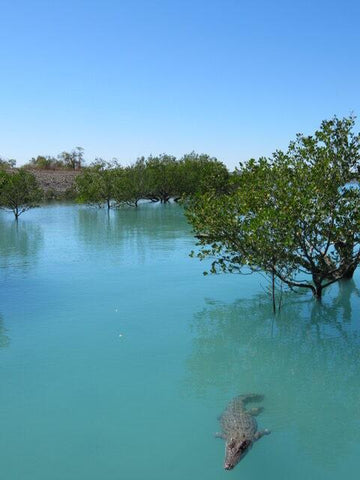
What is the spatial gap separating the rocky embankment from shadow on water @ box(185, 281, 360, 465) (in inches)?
2579

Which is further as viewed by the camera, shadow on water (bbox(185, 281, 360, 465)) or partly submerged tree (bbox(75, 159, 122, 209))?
partly submerged tree (bbox(75, 159, 122, 209))

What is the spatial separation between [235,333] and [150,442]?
19.7ft

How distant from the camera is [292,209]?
518 inches

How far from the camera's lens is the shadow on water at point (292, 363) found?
27.5 ft

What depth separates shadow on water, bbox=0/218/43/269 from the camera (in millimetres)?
23922

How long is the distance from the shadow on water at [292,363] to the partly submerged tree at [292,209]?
149cm

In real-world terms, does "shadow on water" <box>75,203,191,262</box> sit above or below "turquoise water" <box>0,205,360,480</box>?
above

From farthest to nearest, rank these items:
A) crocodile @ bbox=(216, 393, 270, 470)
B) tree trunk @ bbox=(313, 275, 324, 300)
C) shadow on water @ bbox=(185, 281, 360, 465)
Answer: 1. tree trunk @ bbox=(313, 275, 324, 300)
2. shadow on water @ bbox=(185, 281, 360, 465)
3. crocodile @ bbox=(216, 393, 270, 470)

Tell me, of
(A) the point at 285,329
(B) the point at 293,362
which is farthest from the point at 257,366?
(A) the point at 285,329

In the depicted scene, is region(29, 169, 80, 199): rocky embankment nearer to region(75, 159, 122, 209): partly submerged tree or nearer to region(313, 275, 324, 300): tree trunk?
region(75, 159, 122, 209): partly submerged tree

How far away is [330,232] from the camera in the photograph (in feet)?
45.9

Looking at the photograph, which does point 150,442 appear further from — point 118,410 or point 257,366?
point 257,366

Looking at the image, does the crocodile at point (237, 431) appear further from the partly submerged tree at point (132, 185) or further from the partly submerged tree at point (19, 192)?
the partly submerged tree at point (132, 185)

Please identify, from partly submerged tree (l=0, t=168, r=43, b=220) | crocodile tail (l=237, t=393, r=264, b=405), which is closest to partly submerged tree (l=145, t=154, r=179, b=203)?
partly submerged tree (l=0, t=168, r=43, b=220)
